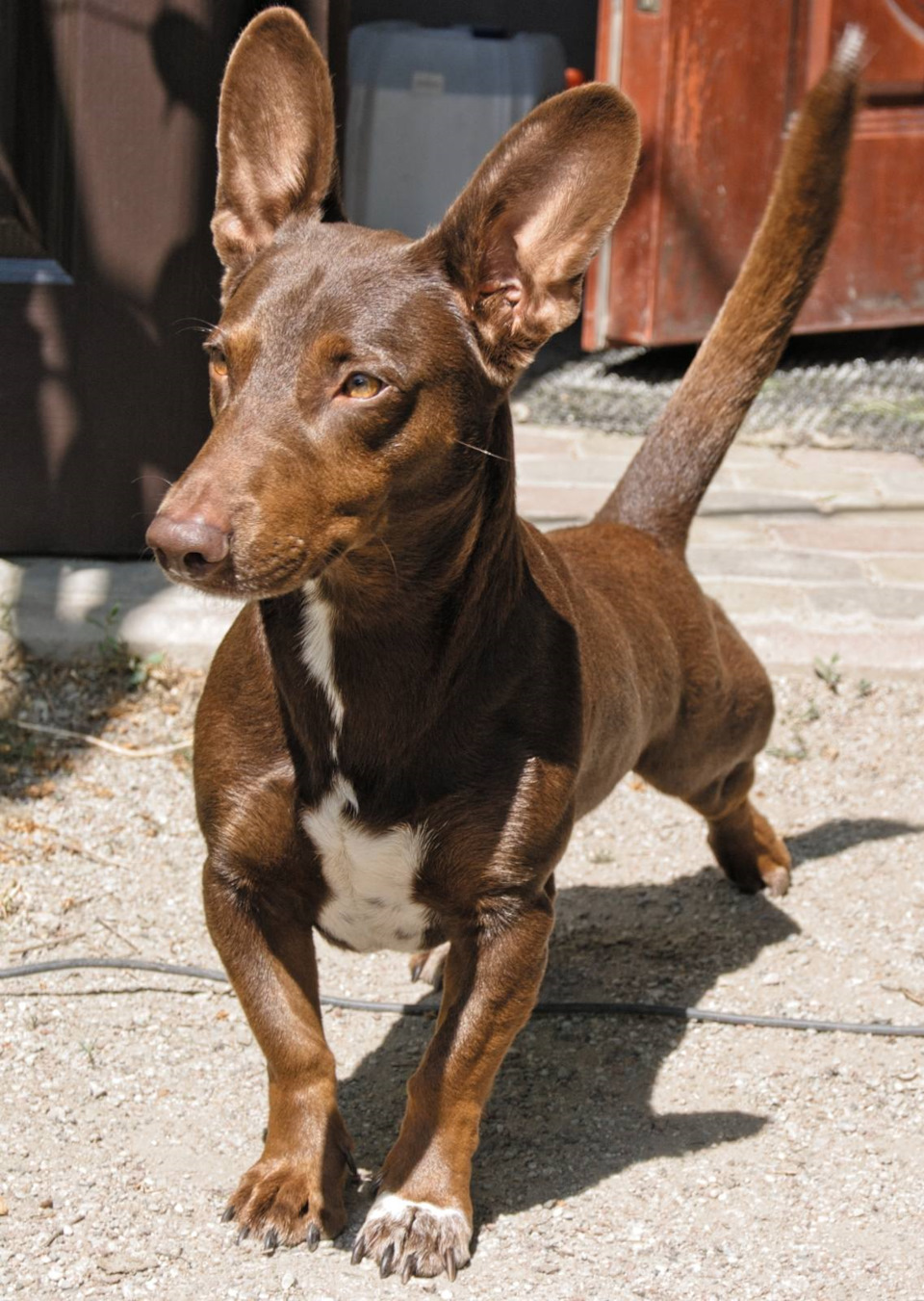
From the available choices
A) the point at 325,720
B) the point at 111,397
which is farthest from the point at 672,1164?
the point at 111,397

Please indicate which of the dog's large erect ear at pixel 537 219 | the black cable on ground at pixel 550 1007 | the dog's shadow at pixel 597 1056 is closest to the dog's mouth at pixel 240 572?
the dog's large erect ear at pixel 537 219

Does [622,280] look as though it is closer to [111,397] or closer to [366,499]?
[111,397]

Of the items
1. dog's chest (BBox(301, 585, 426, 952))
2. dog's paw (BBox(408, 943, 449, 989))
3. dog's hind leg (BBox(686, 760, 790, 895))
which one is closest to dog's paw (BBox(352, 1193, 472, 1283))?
dog's chest (BBox(301, 585, 426, 952))

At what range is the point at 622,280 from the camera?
709 cm

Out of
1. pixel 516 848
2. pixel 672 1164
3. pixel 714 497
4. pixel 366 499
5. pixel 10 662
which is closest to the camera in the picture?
pixel 366 499

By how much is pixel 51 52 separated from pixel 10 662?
170 centimetres

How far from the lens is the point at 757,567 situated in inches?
212

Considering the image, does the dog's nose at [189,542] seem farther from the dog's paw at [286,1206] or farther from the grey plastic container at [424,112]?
the grey plastic container at [424,112]

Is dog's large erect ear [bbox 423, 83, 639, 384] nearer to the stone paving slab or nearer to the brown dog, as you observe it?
the brown dog

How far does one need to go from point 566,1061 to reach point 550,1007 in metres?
0.17

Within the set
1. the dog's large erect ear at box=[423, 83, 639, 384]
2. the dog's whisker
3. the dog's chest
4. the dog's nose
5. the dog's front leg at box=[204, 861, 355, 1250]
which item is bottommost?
the dog's front leg at box=[204, 861, 355, 1250]

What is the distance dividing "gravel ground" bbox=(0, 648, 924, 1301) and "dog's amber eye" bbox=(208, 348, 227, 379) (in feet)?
4.34

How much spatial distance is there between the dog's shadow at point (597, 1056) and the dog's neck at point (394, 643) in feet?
2.68

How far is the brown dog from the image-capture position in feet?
7.86
